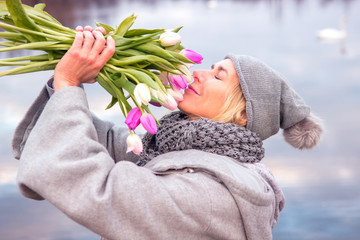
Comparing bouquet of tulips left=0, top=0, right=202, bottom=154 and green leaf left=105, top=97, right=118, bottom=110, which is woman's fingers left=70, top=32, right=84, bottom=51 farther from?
green leaf left=105, top=97, right=118, bottom=110

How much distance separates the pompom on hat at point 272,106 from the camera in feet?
4.11

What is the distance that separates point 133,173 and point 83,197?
11cm

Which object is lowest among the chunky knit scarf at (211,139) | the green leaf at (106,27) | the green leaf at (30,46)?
the chunky knit scarf at (211,139)

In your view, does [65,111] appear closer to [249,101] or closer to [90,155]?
[90,155]

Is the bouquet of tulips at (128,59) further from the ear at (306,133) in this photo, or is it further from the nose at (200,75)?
the ear at (306,133)

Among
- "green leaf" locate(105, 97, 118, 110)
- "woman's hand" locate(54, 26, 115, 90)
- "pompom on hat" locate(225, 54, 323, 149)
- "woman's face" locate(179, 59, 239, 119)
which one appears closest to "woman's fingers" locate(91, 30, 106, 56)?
"woman's hand" locate(54, 26, 115, 90)

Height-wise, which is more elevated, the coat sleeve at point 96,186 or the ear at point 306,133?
the coat sleeve at point 96,186

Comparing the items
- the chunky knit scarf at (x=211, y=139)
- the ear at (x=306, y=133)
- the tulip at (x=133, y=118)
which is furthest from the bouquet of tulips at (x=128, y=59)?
the ear at (x=306, y=133)

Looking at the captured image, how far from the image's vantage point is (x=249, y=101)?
4.10ft

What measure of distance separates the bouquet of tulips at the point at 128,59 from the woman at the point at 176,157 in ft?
0.12

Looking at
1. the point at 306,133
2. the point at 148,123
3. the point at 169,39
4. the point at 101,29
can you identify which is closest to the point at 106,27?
the point at 101,29

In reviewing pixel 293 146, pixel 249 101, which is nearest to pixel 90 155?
pixel 249 101

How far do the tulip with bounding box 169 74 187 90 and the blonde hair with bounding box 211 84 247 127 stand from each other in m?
0.19

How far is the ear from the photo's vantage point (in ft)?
4.33
